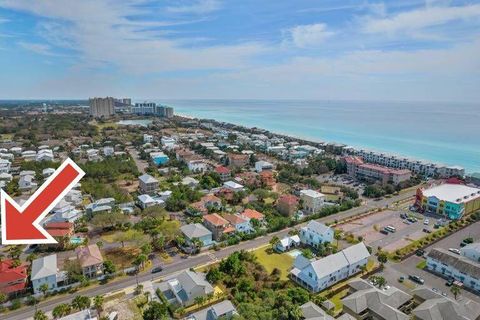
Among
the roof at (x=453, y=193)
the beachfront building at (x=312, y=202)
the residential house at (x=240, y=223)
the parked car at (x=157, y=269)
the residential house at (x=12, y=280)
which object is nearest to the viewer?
the residential house at (x=12, y=280)

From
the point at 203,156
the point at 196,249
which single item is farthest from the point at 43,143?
the point at 196,249

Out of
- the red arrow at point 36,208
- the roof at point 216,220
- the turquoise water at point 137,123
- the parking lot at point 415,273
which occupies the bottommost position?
the parking lot at point 415,273

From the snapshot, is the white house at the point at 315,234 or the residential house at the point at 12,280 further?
the white house at the point at 315,234

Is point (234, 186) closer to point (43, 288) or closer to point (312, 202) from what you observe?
point (312, 202)

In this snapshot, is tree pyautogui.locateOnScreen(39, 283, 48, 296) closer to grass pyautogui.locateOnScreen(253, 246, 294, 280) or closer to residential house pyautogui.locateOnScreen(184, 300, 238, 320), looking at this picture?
residential house pyautogui.locateOnScreen(184, 300, 238, 320)

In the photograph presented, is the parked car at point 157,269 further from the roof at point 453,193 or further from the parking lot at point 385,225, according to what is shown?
the roof at point 453,193

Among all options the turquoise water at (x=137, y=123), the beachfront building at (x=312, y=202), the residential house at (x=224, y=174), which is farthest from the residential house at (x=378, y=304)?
the turquoise water at (x=137, y=123)

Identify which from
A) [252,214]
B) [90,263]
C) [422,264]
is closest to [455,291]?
[422,264]

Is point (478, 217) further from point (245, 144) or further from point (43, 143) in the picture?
point (43, 143)
